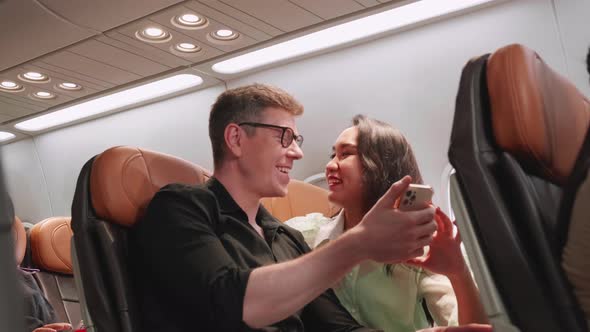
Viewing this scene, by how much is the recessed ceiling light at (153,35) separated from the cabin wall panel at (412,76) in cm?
114

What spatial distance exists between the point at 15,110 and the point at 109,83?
135cm

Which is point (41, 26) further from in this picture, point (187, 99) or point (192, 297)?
point (192, 297)

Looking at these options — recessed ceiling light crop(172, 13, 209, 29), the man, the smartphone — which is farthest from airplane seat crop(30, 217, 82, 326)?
the smartphone

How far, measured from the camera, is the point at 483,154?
150cm

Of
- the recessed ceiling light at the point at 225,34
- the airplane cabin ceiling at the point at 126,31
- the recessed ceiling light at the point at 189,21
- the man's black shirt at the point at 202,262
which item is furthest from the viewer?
the recessed ceiling light at the point at 225,34

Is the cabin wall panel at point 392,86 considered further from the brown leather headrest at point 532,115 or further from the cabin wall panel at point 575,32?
the brown leather headrest at point 532,115

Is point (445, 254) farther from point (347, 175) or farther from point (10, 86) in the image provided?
point (10, 86)

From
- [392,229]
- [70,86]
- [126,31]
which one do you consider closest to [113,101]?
[70,86]

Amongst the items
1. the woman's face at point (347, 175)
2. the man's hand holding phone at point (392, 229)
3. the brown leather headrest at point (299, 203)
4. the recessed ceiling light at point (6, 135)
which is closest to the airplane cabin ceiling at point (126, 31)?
the brown leather headrest at point (299, 203)

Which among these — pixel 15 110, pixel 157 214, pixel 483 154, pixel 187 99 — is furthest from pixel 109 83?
pixel 483 154

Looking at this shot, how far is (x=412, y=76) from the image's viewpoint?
5.16 metres

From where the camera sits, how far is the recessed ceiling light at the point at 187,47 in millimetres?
5161

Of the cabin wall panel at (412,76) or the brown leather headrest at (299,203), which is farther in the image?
the cabin wall panel at (412,76)

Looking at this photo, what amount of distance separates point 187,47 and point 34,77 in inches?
55.8
